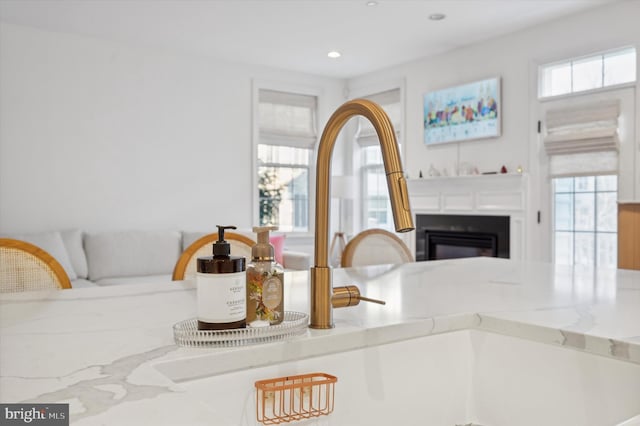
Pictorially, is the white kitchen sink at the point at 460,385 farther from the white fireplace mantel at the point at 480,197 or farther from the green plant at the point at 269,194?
the green plant at the point at 269,194

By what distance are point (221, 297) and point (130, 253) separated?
439 centimetres

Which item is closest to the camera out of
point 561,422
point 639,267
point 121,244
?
point 561,422

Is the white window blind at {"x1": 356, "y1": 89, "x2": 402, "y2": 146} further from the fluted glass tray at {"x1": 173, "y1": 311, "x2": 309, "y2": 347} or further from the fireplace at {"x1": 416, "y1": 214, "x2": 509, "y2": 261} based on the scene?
the fluted glass tray at {"x1": 173, "y1": 311, "x2": 309, "y2": 347}

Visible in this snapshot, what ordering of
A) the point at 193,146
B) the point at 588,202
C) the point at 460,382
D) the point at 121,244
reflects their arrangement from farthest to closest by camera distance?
the point at 193,146 < the point at 121,244 < the point at 588,202 < the point at 460,382

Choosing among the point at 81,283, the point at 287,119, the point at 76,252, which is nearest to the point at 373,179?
the point at 287,119

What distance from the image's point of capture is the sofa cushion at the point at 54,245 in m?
4.42

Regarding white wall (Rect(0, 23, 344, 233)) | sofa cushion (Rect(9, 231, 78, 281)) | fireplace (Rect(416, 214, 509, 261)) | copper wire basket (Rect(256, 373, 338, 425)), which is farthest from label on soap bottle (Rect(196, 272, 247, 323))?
white wall (Rect(0, 23, 344, 233))

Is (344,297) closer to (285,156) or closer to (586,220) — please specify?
(586,220)

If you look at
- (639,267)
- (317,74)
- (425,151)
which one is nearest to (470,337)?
(639,267)

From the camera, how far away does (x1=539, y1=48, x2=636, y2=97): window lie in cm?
422

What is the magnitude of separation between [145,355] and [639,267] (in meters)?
3.96

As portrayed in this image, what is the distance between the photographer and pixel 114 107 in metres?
5.24

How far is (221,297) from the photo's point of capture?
32.2 inches

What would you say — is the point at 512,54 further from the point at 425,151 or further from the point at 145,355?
the point at 145,355
